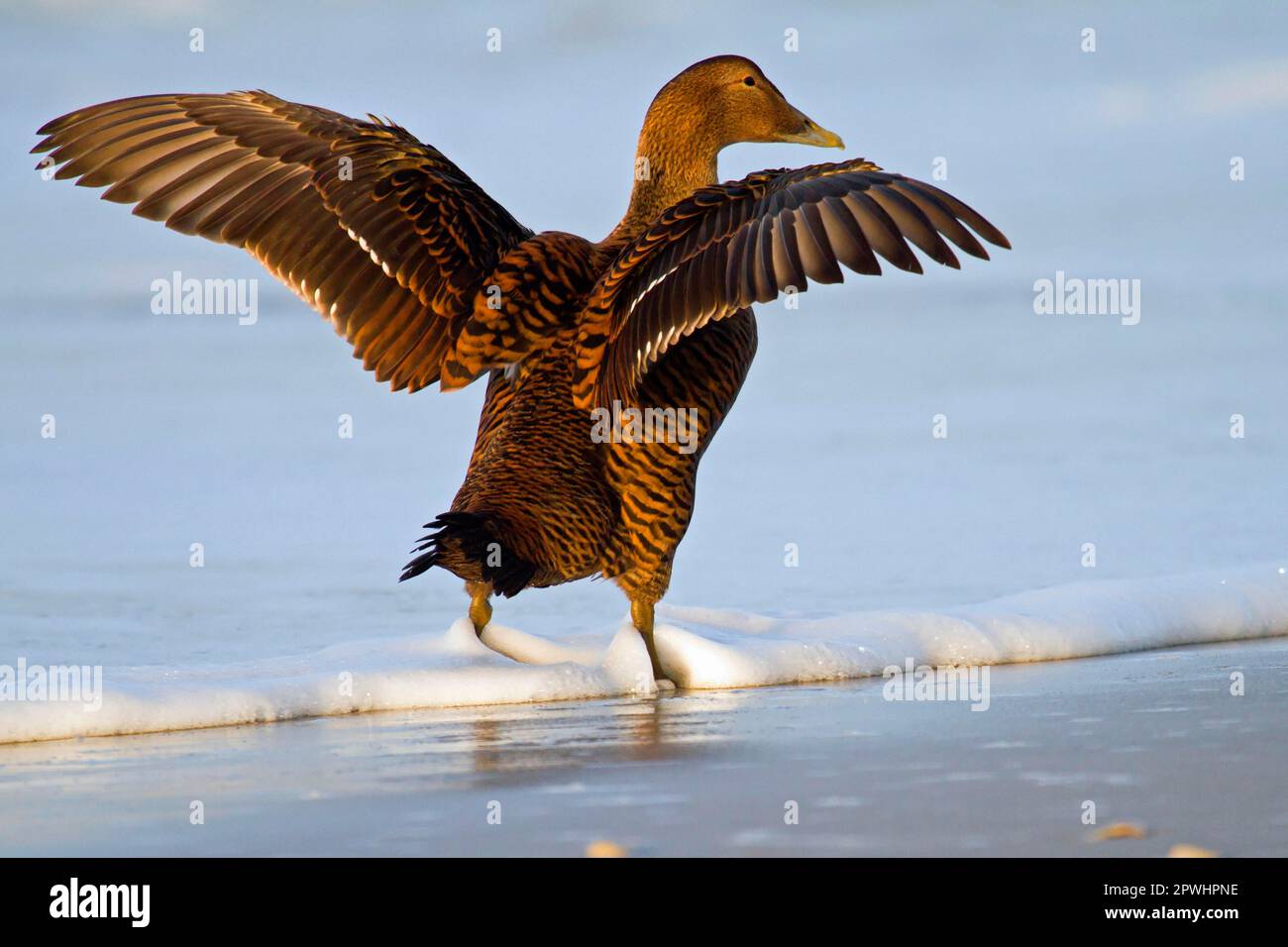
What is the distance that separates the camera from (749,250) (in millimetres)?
5469

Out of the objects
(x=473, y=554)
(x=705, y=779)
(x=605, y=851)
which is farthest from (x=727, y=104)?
(x=605, y=851)

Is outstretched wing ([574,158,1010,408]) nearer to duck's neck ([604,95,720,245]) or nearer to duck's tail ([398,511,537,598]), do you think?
duck's tail ([398,511,537,598])

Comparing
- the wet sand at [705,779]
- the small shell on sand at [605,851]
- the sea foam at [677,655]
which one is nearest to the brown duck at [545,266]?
the sea foam at [677,655]

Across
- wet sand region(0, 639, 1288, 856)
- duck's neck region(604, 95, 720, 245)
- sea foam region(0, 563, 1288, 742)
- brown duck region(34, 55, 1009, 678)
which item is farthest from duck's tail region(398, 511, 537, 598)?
duck's neck region(604, 95, 720, 245)

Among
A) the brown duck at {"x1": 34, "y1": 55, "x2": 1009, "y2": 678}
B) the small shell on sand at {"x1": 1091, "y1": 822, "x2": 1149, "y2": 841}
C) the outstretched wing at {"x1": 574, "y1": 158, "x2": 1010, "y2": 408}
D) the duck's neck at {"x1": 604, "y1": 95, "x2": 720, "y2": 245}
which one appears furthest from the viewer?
the duck's neck at {"x1": 604, "y1": 95, "x2": 720, "y2": 245}

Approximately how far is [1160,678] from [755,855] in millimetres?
3041

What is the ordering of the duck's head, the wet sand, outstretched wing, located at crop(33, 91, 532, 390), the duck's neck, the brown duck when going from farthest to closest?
the duck's head < the duck's neck < outstretched wing, located at crop(33, 91, 532, 390) < the brown duck < the wet sand

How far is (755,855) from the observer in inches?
146

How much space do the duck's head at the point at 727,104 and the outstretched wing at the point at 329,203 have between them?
3.21ft

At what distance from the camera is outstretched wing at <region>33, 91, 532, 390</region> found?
6844mm

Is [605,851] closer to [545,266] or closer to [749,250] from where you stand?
[749,250]

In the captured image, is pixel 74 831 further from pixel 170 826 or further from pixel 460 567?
pixel 460 567
